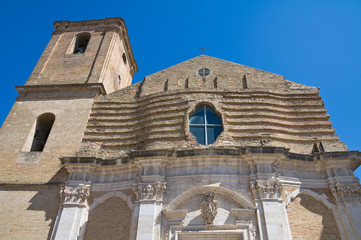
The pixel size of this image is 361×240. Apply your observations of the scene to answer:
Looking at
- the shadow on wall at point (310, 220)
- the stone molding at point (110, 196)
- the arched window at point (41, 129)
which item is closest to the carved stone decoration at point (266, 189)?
the shadow on wall at point (310, 220)

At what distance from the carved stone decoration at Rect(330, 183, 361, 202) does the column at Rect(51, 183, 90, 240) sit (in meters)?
8.40

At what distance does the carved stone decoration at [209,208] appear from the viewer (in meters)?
9.15

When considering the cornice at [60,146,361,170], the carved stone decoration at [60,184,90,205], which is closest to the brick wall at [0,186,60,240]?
the carved stone decoration at [60,184,90,205]

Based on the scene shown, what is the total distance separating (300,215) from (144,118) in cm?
695

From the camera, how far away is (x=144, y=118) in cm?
1254

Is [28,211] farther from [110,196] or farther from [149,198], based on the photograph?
[149,198]

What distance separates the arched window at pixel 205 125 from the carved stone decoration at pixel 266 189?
8.66 feet

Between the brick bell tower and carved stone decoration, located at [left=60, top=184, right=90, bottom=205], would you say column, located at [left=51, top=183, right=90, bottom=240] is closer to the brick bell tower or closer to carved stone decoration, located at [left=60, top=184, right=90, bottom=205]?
carved stone decoration, located at [left=60, top=184, right=90, bottom=205]

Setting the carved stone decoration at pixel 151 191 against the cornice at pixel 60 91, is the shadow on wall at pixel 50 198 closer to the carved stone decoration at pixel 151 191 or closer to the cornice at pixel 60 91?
the carved stone decoration at pixel 151 191

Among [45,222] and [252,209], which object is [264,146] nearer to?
[252,209]

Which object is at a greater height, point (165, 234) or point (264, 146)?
point (264, 146)

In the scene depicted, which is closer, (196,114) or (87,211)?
(87,211)

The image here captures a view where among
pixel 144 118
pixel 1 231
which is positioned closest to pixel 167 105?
pixel 144 118

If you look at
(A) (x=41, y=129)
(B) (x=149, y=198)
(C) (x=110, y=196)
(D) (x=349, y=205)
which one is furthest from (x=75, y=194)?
(D) (x=349, y=205)
